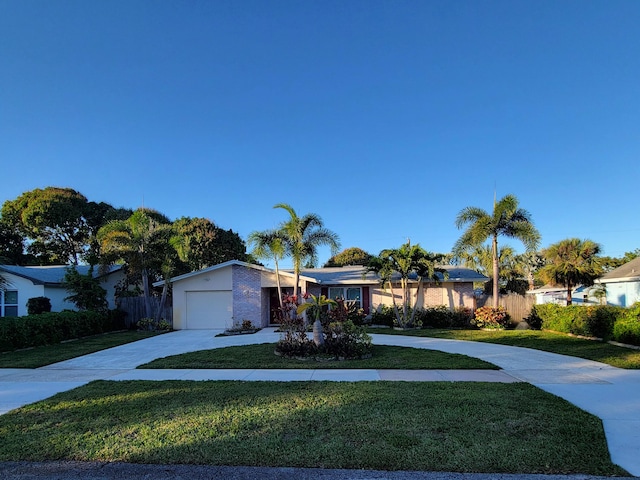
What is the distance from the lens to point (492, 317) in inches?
672

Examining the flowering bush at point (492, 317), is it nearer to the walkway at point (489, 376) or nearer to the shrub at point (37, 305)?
the walkway at point (489, 376)

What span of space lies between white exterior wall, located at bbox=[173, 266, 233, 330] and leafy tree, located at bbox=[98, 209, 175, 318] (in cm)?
127

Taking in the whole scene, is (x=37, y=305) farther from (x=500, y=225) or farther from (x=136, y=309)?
(x=500, y=225)

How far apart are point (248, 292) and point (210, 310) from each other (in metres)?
2.19

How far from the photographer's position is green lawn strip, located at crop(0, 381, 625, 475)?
3.95 meters

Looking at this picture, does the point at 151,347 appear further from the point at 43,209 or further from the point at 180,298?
the point at 43,209

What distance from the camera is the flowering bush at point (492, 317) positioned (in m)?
17.0

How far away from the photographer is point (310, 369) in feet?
28.8

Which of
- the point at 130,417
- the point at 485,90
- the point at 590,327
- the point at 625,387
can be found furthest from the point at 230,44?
the point at 590,327

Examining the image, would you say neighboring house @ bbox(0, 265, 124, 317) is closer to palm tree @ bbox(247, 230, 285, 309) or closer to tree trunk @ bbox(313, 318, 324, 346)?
palm tree @ bbox(247, 230, 285, 309)

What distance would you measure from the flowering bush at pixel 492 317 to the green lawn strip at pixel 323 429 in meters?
11.1

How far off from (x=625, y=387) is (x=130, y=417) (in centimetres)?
816

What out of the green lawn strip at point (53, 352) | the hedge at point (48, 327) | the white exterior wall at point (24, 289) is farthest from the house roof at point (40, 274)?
the green lawn strip at point (53, 352)

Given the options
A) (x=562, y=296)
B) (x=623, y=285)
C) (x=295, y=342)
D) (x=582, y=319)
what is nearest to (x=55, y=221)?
(x=295, y=342)
